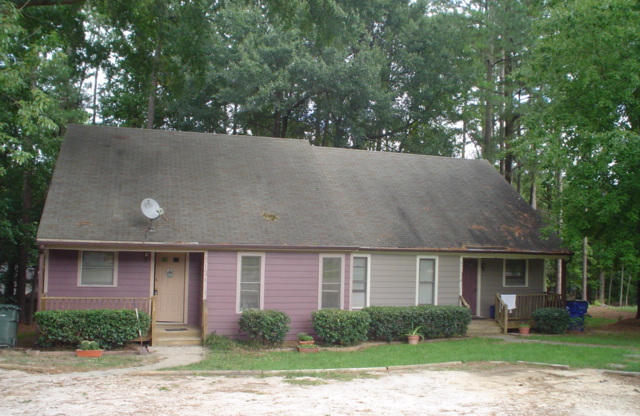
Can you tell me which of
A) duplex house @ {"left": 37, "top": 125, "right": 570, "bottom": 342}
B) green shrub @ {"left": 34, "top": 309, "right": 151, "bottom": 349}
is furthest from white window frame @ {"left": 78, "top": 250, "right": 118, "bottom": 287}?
green shrub @ {"left": 34, "top": 309, "right": 151, "bottom": 349}

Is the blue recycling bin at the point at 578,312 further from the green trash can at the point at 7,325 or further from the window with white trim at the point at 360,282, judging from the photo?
the green trash can at the point at 7,325

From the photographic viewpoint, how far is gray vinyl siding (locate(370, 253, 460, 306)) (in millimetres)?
17531

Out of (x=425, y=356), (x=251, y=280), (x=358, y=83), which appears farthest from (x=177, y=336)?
(x=358, y=83)

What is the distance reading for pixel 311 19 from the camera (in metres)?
17.6

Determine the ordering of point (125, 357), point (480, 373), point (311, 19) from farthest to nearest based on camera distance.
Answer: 1. point (311, 19)
2. point (125, 357)
3. point (480, 373)

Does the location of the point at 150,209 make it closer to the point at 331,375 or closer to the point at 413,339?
the point at 331,375

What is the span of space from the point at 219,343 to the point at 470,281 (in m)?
8.97

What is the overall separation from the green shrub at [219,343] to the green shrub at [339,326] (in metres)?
2.15

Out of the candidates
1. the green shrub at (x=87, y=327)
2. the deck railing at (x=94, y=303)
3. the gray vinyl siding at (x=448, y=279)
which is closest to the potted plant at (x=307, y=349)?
the deck railing at (x=94, y=303)

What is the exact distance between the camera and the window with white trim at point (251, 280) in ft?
51.4

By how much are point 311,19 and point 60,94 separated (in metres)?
14.8

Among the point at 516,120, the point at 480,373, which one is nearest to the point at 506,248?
the point at 480,373

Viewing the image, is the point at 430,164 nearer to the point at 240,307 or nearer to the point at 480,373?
the point at 240,307

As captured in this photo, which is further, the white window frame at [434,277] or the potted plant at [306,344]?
the white window frame at [434,277]
